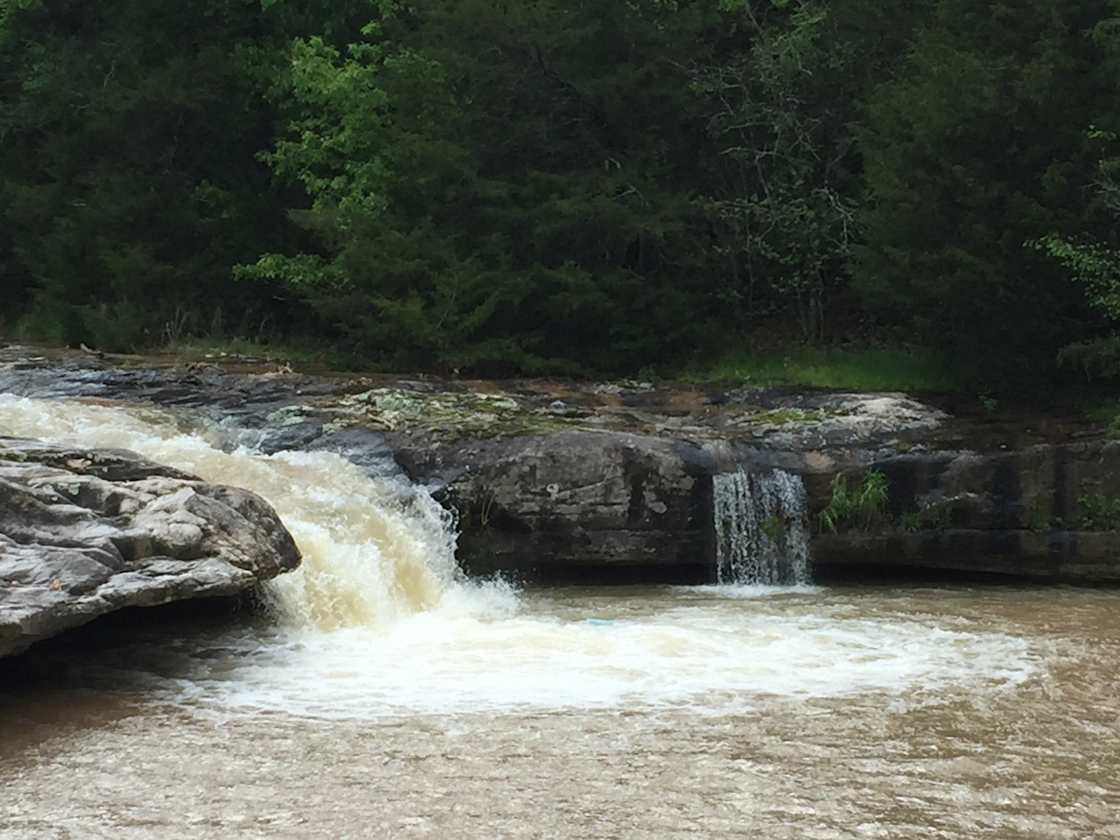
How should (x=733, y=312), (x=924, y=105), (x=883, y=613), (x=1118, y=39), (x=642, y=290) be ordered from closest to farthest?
(x=883, y=613) < (x=1118, y=39) < (x=924, y=105) < (x=642, y=290) < (x=733, y=312)

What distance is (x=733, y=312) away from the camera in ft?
69.6

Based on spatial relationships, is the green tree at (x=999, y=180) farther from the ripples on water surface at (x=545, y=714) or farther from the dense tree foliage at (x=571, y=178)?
the ripples on water surface at (x=545, y=714)

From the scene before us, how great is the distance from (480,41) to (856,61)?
19.1ft

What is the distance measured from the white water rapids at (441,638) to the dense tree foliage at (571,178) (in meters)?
5.79

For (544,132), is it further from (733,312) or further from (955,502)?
(955,502)

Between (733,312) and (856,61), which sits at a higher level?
(856,61)

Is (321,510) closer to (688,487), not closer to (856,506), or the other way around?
(688,487)

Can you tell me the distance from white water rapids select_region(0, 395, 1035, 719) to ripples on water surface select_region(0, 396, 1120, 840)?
1.3 inches

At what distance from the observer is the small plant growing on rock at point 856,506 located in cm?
1330

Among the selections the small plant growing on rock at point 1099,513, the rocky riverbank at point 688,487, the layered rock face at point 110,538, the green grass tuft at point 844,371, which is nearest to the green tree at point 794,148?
the green grass tuft at point 844,371

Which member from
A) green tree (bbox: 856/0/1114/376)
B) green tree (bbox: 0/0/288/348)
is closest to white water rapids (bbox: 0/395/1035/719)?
green tree (bbox: 856/0/1114/376)

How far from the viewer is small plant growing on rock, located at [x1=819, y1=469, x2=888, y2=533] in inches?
524

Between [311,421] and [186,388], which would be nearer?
[311,421]

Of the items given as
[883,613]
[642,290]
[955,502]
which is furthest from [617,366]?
[883,613]
